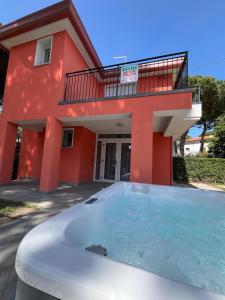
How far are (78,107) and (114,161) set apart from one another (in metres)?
3.91

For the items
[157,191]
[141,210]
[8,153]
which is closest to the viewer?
[141,210]

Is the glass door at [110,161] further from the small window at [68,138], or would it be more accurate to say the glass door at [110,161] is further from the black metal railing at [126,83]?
the black metal railing at [126,83]

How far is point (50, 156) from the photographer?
5754 millimetres

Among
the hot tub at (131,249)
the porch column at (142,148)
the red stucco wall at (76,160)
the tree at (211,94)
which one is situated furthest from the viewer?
the tree at (211,94)

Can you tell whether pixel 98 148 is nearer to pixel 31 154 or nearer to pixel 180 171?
pixel 31 154

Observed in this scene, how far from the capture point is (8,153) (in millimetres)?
6648

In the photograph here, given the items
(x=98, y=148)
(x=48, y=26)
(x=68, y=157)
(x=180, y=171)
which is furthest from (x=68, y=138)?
(x=180, y=171)

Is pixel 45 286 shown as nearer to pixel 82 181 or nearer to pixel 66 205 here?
pixel 66 205

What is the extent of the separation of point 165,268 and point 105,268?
4.40 ft

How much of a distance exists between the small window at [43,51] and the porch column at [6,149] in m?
2.68

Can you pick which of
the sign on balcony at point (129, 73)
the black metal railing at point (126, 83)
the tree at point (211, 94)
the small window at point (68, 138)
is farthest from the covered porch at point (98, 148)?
the tree at point (211, 94)

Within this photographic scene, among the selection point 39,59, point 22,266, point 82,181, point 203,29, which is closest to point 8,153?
point 82,181

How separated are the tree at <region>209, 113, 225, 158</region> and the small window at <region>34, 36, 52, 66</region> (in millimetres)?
13416

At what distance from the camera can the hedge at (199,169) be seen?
11.5 m
